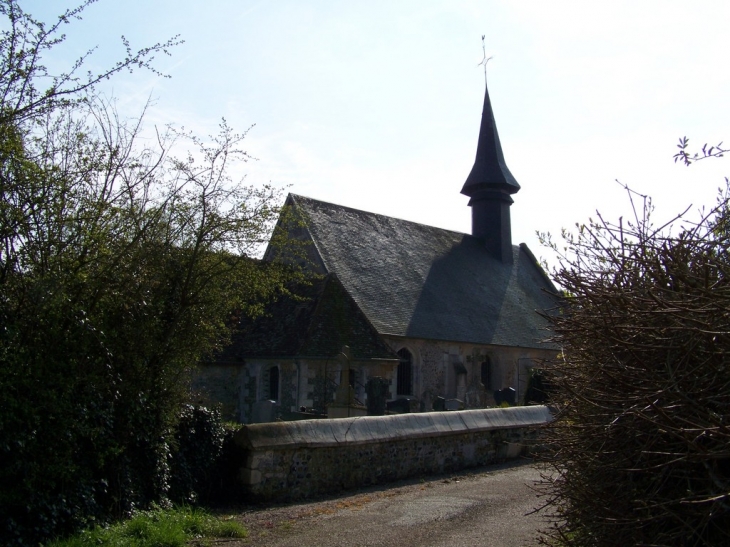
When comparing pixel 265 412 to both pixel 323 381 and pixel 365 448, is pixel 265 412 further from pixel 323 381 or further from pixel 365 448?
pixel 365 448

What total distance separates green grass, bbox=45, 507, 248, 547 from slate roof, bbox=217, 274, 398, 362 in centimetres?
1003

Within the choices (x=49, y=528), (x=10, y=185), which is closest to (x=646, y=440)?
(x=49, y=528)

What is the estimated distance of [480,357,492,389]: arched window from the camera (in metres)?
24.1

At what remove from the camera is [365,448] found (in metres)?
9.86

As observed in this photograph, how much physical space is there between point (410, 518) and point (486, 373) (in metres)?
16.9

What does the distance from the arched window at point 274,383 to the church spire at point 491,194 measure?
48.2ft

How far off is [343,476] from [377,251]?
568 inches

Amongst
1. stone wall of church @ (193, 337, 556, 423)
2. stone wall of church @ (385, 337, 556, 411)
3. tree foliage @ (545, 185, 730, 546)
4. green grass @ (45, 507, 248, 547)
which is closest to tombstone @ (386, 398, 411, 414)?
stone wall of church @ (193, 337, 556, 423)

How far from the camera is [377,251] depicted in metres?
23.5

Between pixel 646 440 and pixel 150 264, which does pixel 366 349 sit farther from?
pixel 646 440

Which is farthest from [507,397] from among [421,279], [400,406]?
[421,279]

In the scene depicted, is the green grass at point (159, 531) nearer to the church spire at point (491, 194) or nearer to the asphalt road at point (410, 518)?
the asphalt road at point (410, 518)

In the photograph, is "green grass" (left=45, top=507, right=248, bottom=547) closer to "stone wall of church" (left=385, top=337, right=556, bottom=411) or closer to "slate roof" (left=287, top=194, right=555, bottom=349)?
"slate roof" (left=287, top=194, right=555, bottom=349)

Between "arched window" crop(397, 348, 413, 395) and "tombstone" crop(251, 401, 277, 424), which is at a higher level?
"arched window" crop(397, 348, 413, 395)
